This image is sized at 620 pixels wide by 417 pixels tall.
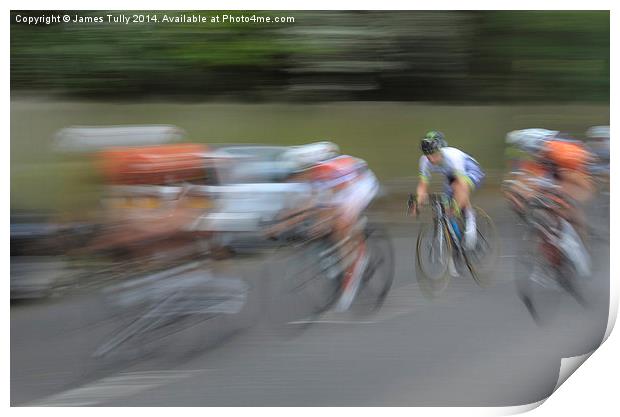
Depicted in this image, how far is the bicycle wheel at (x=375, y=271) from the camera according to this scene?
400 cm

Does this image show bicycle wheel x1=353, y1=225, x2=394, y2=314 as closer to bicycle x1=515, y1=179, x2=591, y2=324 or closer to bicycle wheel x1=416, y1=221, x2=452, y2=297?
bicycle wheel x1=416, y1=221, x2=452, y2=297

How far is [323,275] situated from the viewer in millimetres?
3996

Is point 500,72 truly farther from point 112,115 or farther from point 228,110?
point 112,115

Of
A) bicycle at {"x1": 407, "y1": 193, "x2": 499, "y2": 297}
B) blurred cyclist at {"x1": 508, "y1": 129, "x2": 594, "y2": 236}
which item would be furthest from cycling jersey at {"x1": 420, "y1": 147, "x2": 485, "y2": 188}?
blurred cyclist at {"x1": 508, "y1": 129, "x2": 594, "y2": 236}

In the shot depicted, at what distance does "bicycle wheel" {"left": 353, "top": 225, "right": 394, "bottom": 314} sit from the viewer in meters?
4.00

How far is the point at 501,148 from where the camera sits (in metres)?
4.05

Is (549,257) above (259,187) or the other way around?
the other way around

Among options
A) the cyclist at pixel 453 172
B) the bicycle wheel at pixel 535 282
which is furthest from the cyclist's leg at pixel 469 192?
the bicycle wheel at pixel 535 282

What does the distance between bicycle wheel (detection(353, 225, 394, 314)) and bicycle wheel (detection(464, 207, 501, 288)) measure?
41cm

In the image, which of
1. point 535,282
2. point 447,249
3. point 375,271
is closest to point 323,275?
point 375,271

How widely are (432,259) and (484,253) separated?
0.27 m

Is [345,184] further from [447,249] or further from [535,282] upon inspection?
[535,282]

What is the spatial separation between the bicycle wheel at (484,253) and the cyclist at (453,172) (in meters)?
0.03
